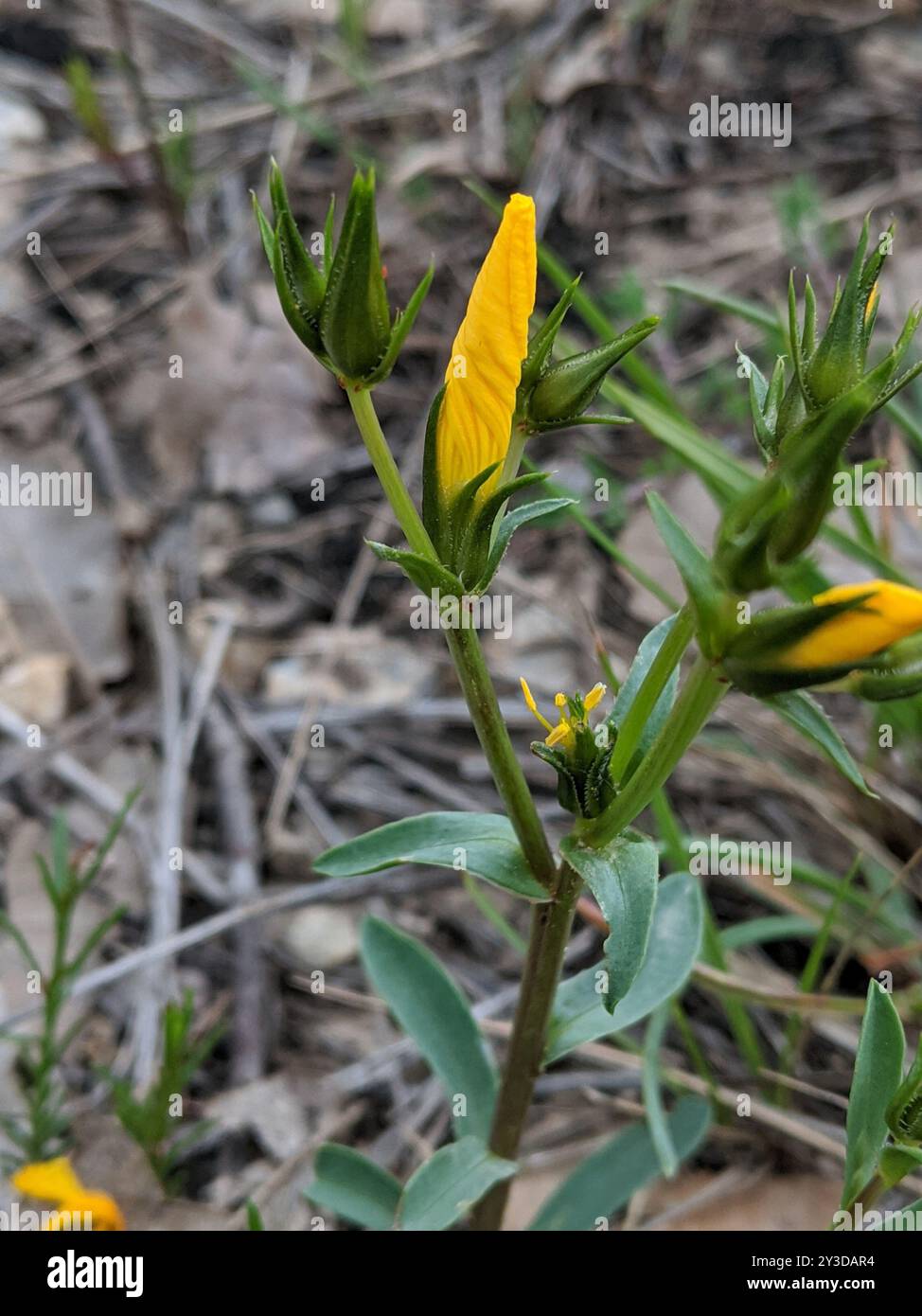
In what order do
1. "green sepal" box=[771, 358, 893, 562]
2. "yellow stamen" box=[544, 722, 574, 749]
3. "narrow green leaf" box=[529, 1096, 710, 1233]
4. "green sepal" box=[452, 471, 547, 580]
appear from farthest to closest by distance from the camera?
"narrow green leaf" box=[529, 1096, 710, 1233], "yellow stamen" box=[544, 722, 574, 749], "green sepal" box=[452, 471, 547, 580], "green sepal" box=[771, 358, 893, 562]

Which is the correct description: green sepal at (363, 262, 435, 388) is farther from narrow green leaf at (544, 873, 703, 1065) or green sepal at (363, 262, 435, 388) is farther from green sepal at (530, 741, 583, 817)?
narrow green leaf at (544, 873, 703, 1065)

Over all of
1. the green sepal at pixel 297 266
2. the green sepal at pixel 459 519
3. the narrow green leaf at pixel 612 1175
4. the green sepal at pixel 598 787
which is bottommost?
the narrow green leaf at pixel 612 1175

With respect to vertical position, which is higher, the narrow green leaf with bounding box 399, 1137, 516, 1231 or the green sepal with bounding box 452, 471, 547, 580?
the green sepal with bounding box 452, 471, 547, 580

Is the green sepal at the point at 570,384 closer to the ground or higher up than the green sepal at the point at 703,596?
higher up

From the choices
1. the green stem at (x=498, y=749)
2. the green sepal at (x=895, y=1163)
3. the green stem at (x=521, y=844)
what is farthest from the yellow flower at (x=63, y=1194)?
the green sepal at (x=895, y=1163)

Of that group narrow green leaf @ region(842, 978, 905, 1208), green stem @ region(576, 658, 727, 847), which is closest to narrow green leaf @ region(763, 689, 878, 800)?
green stem @ region(576, 658, 727, 847)

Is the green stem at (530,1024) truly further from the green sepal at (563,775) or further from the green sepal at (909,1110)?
the green sepal at (909,1110)

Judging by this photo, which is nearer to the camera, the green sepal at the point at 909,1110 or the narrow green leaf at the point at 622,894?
the narrow green leaf at the point at 622,894
